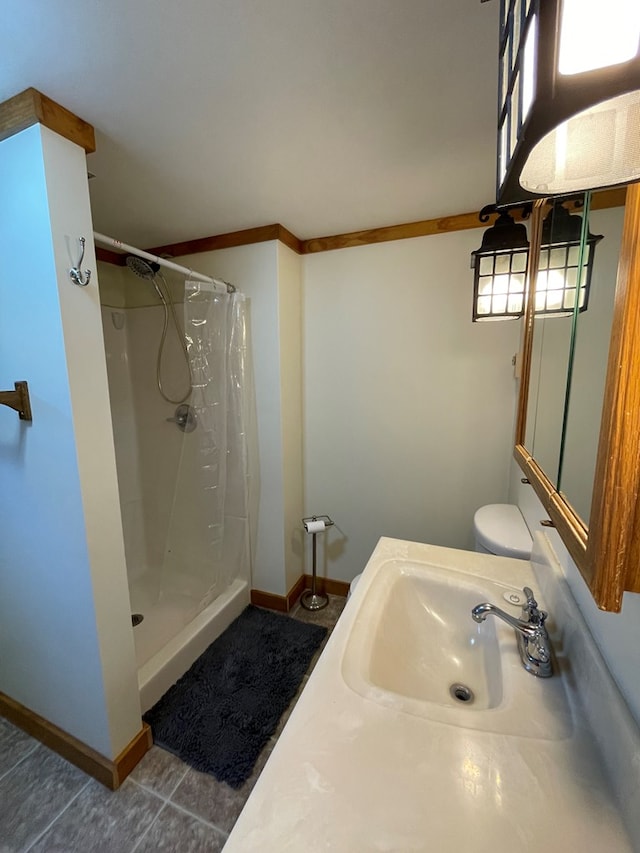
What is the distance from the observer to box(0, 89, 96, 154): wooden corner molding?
89 cm

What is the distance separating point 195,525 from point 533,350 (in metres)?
1.96

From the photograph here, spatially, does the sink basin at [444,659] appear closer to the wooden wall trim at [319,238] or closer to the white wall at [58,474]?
the white wall at [58,474]

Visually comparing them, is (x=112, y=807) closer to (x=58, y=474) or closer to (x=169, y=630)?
(x=169, y=630)

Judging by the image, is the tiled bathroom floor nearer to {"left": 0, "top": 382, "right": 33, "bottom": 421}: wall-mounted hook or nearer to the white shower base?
the white shower base

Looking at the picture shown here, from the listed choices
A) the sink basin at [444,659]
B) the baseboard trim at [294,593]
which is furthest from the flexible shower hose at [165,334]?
the sink basin at [444,659]

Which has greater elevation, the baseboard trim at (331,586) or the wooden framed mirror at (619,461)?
the wooden framed mirror at (619,461)

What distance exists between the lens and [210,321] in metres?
1.78

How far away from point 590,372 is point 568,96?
496 mm

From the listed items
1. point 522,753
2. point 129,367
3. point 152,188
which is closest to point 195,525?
point 129,367

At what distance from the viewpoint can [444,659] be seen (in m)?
0.94

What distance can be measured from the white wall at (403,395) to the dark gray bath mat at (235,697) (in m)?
0.59

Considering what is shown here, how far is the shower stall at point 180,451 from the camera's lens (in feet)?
5.84

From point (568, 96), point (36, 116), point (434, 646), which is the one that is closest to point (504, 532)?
point (434, 646)

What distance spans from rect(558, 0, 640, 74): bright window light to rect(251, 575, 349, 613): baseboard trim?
2.26 meters
